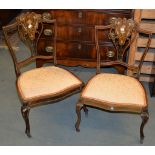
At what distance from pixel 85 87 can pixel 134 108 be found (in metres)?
0.49

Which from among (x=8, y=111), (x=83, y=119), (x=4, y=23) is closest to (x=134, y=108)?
(x=83, y=119)

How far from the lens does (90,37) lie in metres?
3.04

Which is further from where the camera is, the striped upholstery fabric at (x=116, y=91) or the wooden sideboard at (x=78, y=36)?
the wooden sideboard at (x=78, y=36)

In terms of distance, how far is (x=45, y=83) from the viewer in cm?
237

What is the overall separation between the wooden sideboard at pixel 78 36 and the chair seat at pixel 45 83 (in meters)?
0.67

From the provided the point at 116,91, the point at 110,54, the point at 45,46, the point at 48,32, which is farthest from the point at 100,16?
the point at 116,91

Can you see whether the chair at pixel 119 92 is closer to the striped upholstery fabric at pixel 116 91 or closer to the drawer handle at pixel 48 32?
the striped upholstery fabric at pixel 116 91

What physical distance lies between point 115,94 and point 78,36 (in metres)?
1.10

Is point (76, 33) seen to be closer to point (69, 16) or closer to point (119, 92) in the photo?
point (69, 16)

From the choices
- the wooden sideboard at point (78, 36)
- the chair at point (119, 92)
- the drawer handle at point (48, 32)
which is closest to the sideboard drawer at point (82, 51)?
the wooden sideboard at point (78, 36)

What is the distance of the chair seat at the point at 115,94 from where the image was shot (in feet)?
7.12

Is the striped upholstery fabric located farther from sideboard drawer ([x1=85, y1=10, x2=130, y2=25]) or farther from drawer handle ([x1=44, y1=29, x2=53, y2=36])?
drawer handle ([x1=44, y1=29, x2=53, y2=36])

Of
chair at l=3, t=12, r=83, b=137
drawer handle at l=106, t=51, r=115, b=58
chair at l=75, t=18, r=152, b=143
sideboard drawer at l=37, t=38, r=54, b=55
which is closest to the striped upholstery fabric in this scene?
chair at l=75, t=18, r=152, b=143

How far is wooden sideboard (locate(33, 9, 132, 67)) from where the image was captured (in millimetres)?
2881
